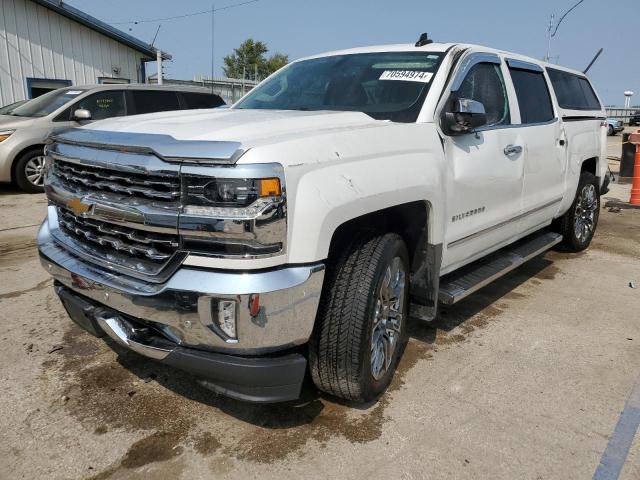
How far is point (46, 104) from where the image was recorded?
9.34 m

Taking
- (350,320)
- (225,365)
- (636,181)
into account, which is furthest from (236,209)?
(636,181)

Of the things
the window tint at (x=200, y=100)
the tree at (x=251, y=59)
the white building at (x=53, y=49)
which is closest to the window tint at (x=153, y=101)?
Result: the window tint at (x=200, y=100)

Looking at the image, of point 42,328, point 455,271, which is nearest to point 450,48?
point 455,271

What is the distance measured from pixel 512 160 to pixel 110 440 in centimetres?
313

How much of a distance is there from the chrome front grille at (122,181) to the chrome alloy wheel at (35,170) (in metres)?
6.93

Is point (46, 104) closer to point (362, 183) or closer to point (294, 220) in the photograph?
point (362, 183)

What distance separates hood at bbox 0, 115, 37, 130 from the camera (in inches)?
341

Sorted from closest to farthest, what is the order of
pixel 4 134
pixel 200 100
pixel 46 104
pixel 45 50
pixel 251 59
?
1. pixel 4 134
2. pixel 46 104
3. pixel 200 100
4. pixel 45 50
5. pixel 251 59

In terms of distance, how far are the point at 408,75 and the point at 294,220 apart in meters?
1.74

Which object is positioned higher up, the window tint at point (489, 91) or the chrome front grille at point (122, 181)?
the window tint at point (489, 91)

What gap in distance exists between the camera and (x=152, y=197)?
2260mm

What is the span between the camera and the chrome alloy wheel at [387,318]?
2799 millimetres

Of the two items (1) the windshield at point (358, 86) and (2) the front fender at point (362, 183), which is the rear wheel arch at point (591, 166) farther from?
(2) the front fender at point (362, 183)

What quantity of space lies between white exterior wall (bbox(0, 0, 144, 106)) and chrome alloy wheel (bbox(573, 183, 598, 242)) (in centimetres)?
1312
